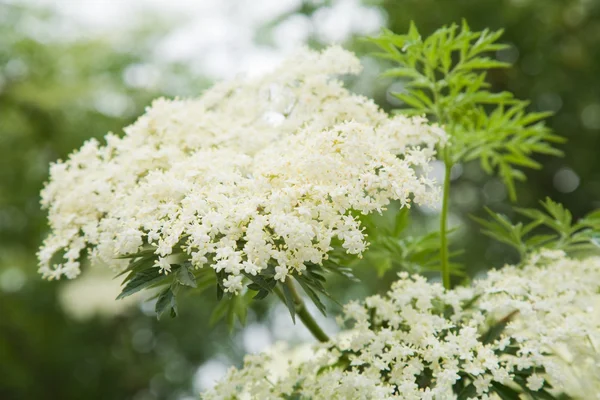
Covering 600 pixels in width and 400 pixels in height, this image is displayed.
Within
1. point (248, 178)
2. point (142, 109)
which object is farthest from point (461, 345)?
point (142, 109)

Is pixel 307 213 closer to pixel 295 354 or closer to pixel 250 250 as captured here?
pixel 250 250

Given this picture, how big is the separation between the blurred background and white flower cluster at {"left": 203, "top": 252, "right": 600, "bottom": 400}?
2.59 m

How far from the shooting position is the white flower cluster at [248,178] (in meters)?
0.98

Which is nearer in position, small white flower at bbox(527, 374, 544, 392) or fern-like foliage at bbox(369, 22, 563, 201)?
small white flower at bbox(527, 374, 544, 392)

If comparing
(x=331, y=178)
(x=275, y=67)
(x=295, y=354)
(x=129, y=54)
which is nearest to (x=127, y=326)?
(x=129, y=54)

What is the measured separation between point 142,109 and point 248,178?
4.40 m

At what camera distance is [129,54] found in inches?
233

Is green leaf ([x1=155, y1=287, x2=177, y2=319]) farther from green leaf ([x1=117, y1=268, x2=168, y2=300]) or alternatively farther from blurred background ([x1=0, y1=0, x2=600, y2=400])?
blurred background ([x1=0, y1=0, x2=600, y2=400])

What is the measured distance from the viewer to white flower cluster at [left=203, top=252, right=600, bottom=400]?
1083mm

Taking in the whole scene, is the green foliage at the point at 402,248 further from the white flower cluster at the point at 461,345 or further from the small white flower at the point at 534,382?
the small white flower at the point at 534,382

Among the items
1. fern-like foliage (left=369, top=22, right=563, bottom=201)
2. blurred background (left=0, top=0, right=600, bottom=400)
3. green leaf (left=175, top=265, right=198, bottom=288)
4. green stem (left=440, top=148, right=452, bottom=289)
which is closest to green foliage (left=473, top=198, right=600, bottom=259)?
green stem (left=440, top=148, right=452, bottom=289)

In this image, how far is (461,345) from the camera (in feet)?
3.62

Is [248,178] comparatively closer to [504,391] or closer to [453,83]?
[453,83]

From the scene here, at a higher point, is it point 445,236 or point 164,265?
point 164,265
